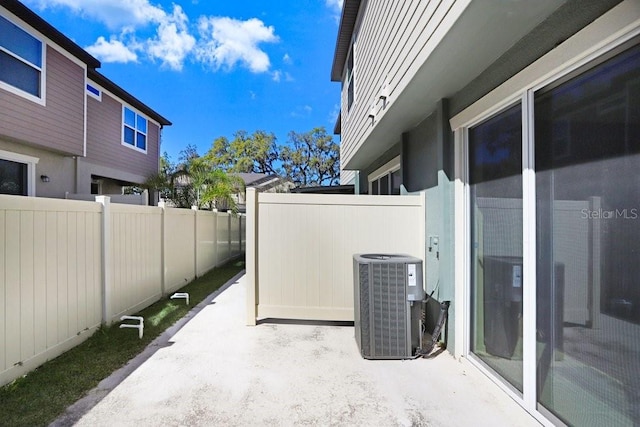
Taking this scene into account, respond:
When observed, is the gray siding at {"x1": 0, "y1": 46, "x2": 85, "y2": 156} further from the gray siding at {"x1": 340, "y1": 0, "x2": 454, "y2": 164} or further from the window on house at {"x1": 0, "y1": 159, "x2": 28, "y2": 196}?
the gray siding at {"x1": 340, "y1": 0, "x2": 454, "y2": 164}

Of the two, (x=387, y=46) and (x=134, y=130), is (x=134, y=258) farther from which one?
(x=134, y=130)

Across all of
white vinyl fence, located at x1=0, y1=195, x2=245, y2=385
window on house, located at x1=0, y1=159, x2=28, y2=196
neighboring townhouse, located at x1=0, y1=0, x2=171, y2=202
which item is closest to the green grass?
white vinyl fence, located at x1=0, y1=195, x2=245, y2=385

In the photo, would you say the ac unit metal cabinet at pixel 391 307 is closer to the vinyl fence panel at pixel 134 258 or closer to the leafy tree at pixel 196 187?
the vinyl fence panel at pixel 134 258

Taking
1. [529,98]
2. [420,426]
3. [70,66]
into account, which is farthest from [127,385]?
[70,66]

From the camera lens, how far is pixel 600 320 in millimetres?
1918

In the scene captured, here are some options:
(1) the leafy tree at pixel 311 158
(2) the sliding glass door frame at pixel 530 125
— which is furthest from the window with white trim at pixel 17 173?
(1) the leafy tree at pixel 311 158

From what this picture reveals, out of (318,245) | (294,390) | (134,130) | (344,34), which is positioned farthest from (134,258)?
(134,130)

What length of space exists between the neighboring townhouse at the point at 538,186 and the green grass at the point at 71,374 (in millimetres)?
3376

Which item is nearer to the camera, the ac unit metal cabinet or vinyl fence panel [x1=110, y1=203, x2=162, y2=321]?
the ac unit metal cabinet

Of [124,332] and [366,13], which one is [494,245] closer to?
[124,332]

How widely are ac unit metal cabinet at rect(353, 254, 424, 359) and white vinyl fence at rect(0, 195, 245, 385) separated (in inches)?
118

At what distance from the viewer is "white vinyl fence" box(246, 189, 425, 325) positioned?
457cm

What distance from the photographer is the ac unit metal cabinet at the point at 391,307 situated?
3.53 meters

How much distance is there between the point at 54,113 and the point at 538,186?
9.80 meters
